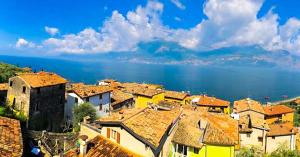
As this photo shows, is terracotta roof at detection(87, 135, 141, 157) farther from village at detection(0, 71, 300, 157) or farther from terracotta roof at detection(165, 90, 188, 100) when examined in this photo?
terracotta roof at detection(165, 90, 188, 100)

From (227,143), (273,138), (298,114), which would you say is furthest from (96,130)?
(298,114)

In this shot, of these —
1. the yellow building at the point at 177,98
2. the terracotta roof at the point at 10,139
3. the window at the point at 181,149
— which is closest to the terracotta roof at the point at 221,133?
the window at the point at 181,149

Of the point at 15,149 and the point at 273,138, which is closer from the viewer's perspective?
the point at 15,149

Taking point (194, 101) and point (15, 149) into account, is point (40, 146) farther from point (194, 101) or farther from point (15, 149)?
point (194, 101)

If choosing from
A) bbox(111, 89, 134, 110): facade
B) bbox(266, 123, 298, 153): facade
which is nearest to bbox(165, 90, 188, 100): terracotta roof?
bbox(111, 89, 134, 110): facade

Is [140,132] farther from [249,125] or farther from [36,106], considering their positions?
[249,125]

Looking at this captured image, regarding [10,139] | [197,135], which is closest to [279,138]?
[197,135]
